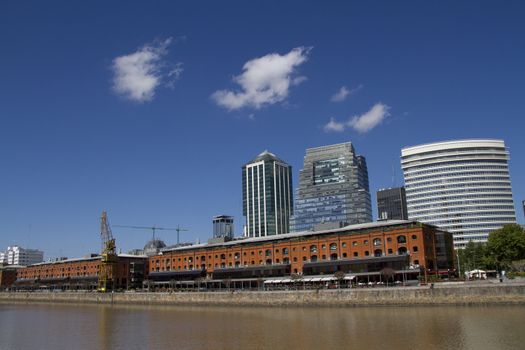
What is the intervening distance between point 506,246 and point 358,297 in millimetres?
42596

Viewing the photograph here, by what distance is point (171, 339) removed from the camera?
→ 2254 inches

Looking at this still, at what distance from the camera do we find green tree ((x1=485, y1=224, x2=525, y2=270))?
109500 millimetres

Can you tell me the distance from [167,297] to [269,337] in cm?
7851

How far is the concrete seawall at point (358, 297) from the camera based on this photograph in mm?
75938

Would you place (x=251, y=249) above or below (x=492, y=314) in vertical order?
above

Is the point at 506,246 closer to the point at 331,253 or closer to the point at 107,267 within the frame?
the point at 331,253

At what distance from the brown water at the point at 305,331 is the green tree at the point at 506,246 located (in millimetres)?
43286

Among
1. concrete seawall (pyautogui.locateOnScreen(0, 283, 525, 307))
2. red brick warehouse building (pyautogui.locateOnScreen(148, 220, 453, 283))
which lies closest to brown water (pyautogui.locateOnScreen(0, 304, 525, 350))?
concrete seawall (pyautogui.locateOnScreen(0, 283, 525, 307))

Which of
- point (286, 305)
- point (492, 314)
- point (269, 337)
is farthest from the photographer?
point (286, 305)

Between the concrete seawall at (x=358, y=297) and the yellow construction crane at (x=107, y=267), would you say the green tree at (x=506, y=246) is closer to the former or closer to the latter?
the concrete seawall at (x=358, y=297)

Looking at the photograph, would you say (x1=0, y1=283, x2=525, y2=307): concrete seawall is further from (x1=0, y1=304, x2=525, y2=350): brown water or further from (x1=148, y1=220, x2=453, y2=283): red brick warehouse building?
(x1=148, y1=220, x2=453, y2=283): red brick warehouse building

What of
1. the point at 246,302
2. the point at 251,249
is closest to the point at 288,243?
the point at 251,249

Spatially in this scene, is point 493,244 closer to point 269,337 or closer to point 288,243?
point 288,243

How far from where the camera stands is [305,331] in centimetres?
5819
